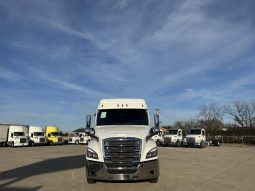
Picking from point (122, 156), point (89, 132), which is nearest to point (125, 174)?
point (122, 156)

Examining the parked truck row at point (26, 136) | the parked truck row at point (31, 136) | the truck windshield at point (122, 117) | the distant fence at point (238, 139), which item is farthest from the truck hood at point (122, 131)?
the distant fence at point (238, 139)

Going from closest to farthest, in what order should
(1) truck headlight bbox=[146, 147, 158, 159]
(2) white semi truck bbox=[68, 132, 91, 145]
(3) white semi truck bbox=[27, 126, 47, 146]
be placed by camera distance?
(1) truck headlight bbox=[146, 147, 158, 159] → (3) white semi truck bbox=[27, 126, 47, 146] → (2) white semi truck bbox=[68, 132, 91, 145]

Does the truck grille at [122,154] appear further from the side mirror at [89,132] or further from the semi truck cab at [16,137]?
the semi truck cab at [16,137]

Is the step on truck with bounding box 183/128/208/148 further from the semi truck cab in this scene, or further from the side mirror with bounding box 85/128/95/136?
the side mirror with bounding box 85/128/95/136

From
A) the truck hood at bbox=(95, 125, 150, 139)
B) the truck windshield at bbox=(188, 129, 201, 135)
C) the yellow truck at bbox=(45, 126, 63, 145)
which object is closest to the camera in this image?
the truck hood at bbox=(95, 125, 150, 139)

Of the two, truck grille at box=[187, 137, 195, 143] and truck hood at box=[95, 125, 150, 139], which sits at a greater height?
truck grille at box=[187, 137, 195, 143]

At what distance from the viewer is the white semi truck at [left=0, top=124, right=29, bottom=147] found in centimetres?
5010

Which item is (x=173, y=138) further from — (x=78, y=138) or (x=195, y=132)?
(x=78, y=138)

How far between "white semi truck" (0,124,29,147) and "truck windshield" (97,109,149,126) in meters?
39.6

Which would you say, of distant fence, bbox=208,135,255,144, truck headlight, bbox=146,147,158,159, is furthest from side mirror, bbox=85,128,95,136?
distant fence, bbox=208,135,255,144

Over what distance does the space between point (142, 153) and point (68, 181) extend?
11.2 ft

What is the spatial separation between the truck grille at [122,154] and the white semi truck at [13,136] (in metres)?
41.8

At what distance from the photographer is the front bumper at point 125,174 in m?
10.7

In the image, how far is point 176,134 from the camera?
48.1 meters
